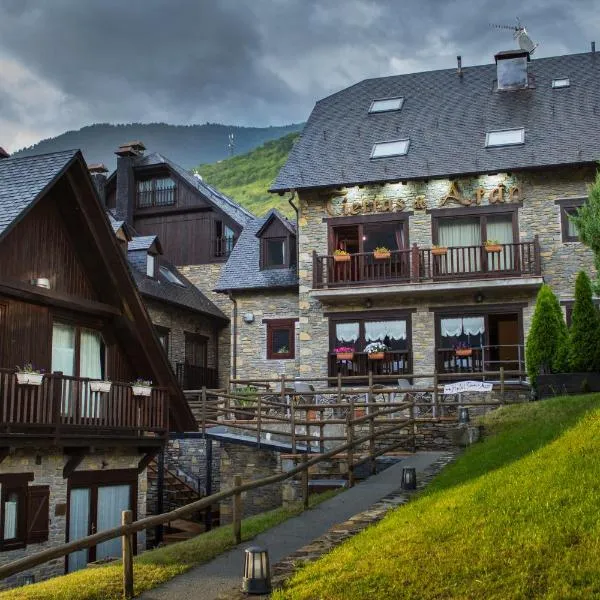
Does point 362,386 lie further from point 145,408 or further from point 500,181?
point 145,408

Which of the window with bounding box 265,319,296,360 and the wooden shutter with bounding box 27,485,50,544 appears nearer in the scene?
the wooden shutter with bounding box 27,485,50,544

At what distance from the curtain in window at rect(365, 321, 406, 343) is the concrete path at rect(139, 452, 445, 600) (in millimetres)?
10759

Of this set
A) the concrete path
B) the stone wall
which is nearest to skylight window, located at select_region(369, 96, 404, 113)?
the stone wall

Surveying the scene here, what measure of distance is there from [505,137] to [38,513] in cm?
2058

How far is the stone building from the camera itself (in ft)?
95.8

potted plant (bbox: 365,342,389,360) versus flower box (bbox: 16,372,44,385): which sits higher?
potted plant (bbox: 365,342,389,360)

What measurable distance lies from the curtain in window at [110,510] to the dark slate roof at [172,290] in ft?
36.9

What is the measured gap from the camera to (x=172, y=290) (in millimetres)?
32562

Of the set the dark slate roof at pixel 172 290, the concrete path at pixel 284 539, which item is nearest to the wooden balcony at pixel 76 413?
the concrete path at pixel 284 539

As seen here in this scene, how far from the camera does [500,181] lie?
29.8 meters

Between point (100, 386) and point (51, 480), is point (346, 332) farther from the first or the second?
point (51, 480)

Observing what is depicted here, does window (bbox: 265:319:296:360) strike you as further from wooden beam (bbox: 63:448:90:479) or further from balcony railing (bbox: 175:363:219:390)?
wooden beam (bbox: 63:448:90:479)

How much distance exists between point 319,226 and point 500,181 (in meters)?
→ 5.94

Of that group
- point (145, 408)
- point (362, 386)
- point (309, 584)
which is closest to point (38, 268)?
point (145, 408)
